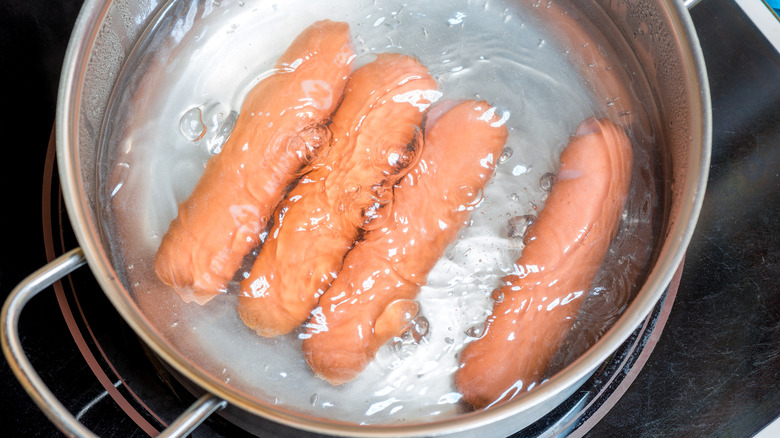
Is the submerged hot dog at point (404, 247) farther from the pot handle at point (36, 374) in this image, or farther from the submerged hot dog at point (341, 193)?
the pot handle at point (36, 374)

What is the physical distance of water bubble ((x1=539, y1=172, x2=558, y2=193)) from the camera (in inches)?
24.6

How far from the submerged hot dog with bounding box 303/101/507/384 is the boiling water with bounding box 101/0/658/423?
0.6 inches

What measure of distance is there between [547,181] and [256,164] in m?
0.32

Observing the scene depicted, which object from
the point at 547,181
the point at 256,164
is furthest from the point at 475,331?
the point at 256,164

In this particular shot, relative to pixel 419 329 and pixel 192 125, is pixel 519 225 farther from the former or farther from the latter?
pixel 192 125

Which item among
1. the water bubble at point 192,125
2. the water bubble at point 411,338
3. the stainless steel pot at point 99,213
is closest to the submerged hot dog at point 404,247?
the water bubble at point 411,338

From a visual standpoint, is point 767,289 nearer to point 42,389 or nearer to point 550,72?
point 550,72

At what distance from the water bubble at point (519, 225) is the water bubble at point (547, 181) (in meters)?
0.04

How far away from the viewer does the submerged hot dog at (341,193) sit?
1.96ft

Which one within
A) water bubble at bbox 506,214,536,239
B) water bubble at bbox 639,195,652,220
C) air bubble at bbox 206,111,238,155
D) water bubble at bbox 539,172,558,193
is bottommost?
water bubble at bbox 639,195,652,220

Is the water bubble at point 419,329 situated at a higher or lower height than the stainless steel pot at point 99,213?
lower

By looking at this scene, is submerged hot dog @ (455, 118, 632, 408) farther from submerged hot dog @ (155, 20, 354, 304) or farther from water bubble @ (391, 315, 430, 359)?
submerged hot dog @ (155, 20, 354, 304)

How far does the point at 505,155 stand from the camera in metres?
0.64

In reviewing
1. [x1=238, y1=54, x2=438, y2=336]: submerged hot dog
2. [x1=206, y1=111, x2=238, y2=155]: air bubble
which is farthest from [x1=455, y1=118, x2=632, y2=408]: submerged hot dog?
[x1=206, y1=111, x2=238, y2=155]: air bubble
